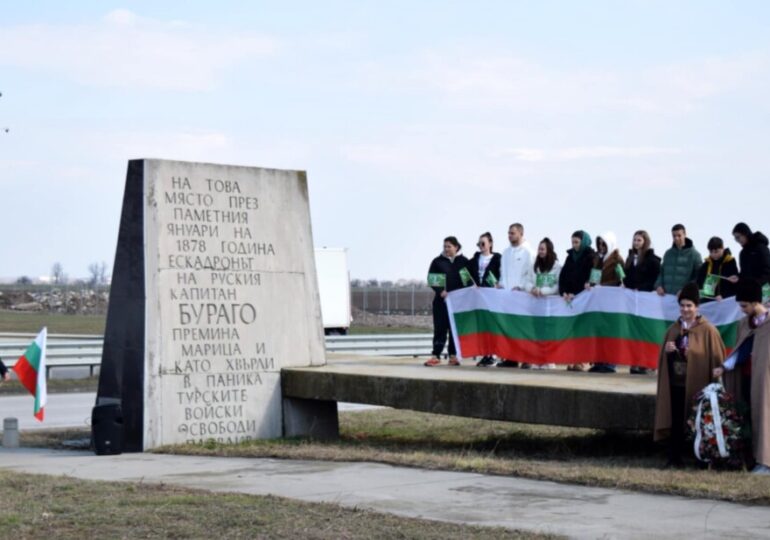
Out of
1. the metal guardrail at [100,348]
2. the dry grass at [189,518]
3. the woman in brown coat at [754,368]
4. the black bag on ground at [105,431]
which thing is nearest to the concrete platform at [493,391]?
the woman in brown coat at [754,368]

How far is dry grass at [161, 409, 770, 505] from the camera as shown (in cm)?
1097

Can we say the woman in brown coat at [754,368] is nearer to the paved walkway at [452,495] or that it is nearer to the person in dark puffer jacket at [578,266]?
the paved walkway at [452,495]

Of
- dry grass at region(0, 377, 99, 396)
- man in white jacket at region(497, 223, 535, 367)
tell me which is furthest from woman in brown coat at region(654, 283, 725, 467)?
dry grass at region(0, 377, 99, 396)

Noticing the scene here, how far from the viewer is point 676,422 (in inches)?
480

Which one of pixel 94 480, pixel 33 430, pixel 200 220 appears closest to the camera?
pixel 94 480

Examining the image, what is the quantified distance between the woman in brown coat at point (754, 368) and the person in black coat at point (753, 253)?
2391 millimetres

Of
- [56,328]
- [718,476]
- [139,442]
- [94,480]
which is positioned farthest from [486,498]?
[56,328]

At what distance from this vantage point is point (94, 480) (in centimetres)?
1205

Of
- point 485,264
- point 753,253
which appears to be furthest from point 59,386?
point 753,253

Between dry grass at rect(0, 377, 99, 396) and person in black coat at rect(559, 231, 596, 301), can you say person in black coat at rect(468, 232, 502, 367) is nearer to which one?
person in black coat at rect(559, 231, 596, 301)

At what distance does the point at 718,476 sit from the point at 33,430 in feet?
33.1

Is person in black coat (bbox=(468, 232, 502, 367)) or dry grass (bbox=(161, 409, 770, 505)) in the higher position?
person in black coat (bbox=(468, 232, 502, 367))

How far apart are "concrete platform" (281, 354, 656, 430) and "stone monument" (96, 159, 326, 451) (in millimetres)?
621

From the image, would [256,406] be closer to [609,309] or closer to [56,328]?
[609,309]
